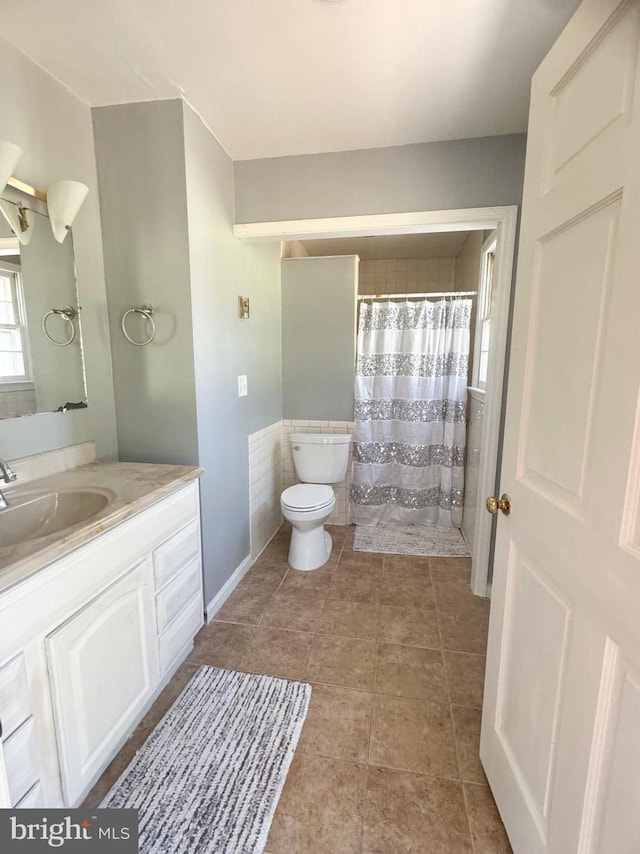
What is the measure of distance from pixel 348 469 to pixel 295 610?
4.22ft

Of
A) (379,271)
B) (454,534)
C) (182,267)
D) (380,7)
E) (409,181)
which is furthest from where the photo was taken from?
(379,271)

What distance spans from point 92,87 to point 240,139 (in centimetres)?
63

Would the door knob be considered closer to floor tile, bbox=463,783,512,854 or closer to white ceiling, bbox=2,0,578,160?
floor tile, bbox=463,783,512,854

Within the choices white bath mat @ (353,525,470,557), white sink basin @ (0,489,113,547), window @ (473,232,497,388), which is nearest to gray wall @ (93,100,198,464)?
white sink basin @ (0,489,113,547)

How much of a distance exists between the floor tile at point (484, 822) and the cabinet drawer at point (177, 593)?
1177 millimetres

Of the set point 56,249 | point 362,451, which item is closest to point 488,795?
point 362,451

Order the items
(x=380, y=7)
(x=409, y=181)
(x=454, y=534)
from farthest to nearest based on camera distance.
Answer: (x=454, y=534), (x=409, y=181), (x=380, y=7)

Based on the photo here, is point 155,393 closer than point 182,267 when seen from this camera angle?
No

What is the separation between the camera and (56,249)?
5.09ft

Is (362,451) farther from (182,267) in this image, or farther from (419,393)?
(182,267)

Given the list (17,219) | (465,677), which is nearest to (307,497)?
(465,677)

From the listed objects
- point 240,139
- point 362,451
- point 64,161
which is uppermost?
point 240,139

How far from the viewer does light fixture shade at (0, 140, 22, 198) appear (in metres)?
1.20

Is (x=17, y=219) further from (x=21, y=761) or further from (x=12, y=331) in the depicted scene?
(x=21, y=761)
